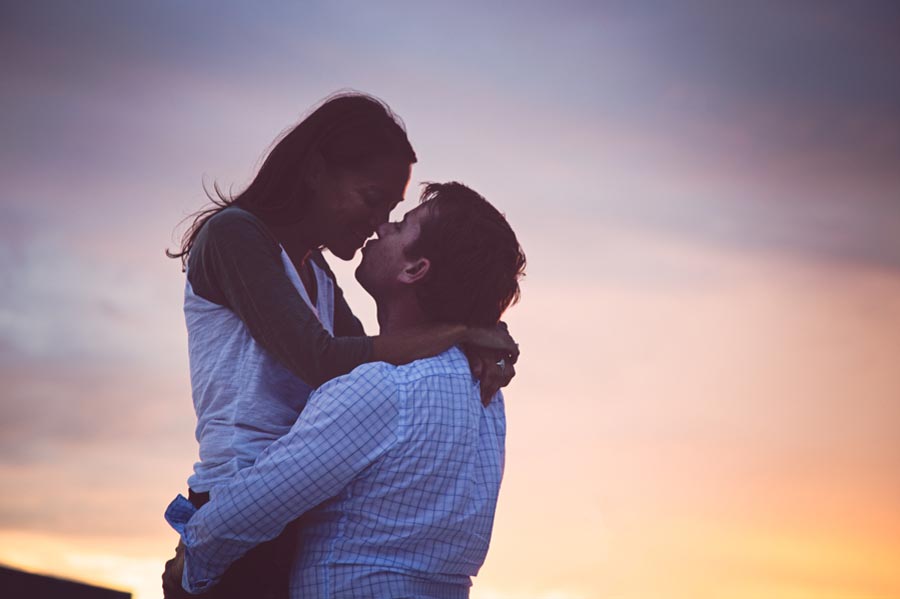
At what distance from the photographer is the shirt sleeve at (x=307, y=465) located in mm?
2861

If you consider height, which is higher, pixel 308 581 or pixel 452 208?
pixel 452 208

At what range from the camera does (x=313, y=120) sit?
12.5 ft

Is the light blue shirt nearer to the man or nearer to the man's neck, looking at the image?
the man

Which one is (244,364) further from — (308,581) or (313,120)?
(313,120)

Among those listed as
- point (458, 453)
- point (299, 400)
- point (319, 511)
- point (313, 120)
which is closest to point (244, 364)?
point (299, 400)

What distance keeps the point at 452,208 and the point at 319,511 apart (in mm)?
1128

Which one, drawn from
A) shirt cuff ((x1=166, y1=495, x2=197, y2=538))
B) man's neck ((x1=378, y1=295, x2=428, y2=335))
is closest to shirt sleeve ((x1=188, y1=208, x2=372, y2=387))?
man's neck ((x1=378, y1=295, x2=428, y2=335))

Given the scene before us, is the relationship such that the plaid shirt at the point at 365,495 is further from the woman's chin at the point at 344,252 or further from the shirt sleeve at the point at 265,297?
the woman's chin at the point at 344,252

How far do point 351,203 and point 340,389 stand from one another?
105 cm

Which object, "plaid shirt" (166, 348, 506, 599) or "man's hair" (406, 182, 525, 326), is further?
"man's hair" (406, 182, 525, 326)

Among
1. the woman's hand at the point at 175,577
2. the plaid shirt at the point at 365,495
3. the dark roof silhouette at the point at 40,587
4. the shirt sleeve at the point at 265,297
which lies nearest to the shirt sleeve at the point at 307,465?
the plaid shirt at the point at 365,495

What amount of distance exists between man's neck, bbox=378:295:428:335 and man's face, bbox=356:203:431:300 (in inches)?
2.0

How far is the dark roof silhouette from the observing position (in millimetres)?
2479

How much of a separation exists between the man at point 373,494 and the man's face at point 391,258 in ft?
1.26
